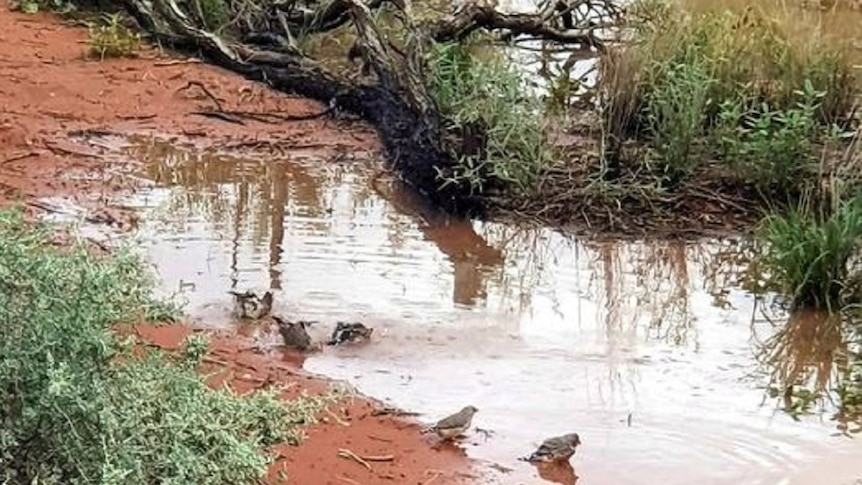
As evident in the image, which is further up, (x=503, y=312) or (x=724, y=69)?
(x=724, y=69)

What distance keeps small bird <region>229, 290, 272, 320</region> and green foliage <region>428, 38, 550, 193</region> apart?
174 centimetres

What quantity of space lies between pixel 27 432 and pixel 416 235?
13.2 ft

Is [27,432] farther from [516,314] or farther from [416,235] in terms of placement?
[416,235]

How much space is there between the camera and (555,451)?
15.2 ft

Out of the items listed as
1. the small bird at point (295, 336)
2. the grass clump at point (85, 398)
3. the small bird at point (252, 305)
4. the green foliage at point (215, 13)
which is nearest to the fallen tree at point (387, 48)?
the green foliage at point (215, 13)

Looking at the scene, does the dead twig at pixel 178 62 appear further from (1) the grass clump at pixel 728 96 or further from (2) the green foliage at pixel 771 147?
(2) the green foliage at pixel 771 147

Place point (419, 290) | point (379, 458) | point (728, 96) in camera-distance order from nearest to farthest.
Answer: point (379, 458) → point (419, 290) → point (728, 96)

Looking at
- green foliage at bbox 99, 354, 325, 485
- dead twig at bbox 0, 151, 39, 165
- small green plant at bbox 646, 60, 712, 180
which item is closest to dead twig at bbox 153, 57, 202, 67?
dead twig at bbox 0, 151, 39, 165

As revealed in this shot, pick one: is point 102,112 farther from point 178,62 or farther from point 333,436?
point 333,436

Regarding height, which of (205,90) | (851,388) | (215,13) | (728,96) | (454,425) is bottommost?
(454,425)

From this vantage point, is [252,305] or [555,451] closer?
[555,451]

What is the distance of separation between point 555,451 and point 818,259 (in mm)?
2022

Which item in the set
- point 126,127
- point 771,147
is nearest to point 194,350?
point 771,147

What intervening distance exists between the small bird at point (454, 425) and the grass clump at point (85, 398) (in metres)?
1.34
